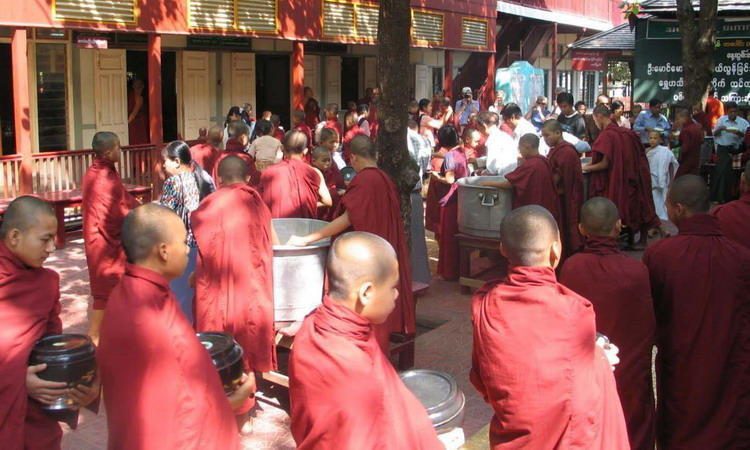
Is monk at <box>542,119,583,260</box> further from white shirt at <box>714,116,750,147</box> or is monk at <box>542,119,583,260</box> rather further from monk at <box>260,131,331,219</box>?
white shirt at <box>714,116,750,147</box>

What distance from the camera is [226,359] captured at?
3.19m

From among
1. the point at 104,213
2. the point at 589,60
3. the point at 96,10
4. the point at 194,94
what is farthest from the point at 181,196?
the point at 589,60

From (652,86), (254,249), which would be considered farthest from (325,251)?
(652,86)

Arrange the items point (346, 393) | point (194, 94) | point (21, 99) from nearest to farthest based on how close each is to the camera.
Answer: point (346, 393) < point (21, 99) < point (194, 94)

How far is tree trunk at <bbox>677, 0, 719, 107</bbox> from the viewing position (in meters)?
8.92

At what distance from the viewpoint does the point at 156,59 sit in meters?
12.9

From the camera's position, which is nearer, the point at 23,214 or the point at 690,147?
the point at 23,214

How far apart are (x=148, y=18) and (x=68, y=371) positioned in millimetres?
10615

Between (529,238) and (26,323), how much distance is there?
1.85 metres

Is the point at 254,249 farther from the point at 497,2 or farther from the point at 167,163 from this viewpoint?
the point at 497,2

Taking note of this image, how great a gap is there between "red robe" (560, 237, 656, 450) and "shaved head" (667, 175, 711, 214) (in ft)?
1.69

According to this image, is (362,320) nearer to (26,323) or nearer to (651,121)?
(26,323)

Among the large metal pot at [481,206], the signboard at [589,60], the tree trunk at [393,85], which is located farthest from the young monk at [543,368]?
the signboard at [589,60]

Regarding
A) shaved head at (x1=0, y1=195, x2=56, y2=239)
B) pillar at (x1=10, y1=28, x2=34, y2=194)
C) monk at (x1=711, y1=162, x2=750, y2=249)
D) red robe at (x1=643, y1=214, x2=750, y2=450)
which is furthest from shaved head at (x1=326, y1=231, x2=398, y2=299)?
pillar at (x1=10, y1=28, x2=34, y2=194)
